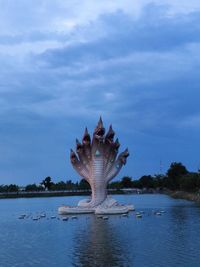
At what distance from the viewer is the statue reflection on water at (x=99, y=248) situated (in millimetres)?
22583

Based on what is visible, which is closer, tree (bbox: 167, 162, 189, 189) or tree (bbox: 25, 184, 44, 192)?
tree (bbox: 167, 162, 189, 189)

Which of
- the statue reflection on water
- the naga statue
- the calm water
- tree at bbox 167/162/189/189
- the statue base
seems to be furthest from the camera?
tree at bbox 167/162/189/189

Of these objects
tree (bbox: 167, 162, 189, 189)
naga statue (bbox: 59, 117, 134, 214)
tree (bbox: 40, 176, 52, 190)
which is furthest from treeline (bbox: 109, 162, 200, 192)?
naga statue (bbox: 59, 117, 134, 214)

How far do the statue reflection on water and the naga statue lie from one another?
41.4 ft

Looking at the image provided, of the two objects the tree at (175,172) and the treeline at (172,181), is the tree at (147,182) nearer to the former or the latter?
the treeline at (172,181)

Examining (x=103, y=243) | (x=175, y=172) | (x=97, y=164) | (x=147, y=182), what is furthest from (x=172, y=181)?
(x=103, y=243)

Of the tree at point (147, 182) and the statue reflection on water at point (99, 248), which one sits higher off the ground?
the tree at point (147, 182)

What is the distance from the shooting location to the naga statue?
166 ft

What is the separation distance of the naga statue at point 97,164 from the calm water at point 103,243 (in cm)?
763

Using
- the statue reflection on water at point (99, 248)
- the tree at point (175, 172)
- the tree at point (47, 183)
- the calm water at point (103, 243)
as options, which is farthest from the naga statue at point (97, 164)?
the tree at point (47, 183)

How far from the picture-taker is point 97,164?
50844 mm

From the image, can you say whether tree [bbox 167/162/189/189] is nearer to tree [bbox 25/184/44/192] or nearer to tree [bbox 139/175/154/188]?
tree [bbox 139/175/154/188]

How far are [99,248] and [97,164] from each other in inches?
956

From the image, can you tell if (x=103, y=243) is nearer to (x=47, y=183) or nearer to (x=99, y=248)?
(x=99, y=248)
